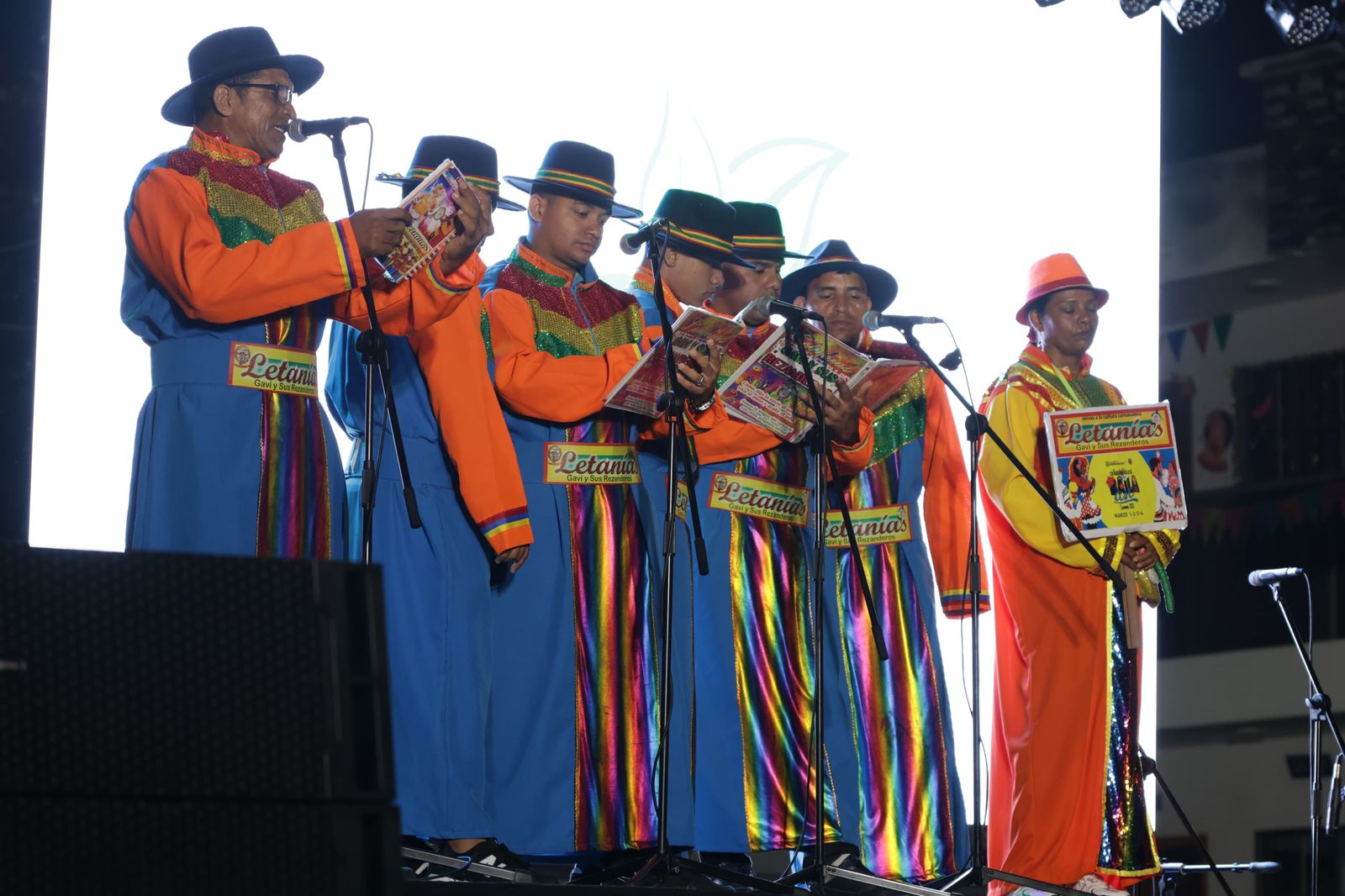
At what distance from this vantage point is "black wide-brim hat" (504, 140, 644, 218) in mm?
4414

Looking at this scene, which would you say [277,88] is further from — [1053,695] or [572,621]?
[1053,695]

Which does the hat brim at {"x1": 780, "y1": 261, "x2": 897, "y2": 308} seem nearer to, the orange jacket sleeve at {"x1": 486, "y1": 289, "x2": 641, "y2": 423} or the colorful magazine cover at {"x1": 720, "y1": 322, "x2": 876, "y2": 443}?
the colorful magazine cover at {"x1": 720, "y1": 322, "x2": 876, "y2": 443}

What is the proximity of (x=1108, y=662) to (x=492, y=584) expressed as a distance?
1.81 meters

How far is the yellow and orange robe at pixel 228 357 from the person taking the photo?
3.46 metres

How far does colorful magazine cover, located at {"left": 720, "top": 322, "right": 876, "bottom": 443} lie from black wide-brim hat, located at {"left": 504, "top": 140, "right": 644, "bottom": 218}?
0.63m

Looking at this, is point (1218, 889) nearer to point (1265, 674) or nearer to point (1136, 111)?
point (1265, 674)

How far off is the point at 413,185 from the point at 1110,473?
6.74 ft

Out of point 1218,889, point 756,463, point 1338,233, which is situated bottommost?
point 1218,889

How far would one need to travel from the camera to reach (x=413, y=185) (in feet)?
13.8

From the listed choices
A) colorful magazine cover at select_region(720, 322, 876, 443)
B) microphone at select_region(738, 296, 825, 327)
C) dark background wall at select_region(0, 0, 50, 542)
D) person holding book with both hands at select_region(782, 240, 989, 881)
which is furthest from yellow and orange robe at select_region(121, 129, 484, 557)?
person holding book with both hands at select_region(782, 240, 989, 881)

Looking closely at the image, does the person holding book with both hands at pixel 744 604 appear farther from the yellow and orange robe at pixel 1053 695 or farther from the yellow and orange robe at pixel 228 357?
the yellow and orange robe at pixel 228 357

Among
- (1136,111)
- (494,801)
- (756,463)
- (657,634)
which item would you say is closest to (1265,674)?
(1136,111)

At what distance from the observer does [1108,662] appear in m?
4.70

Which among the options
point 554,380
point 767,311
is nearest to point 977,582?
point 767,311
